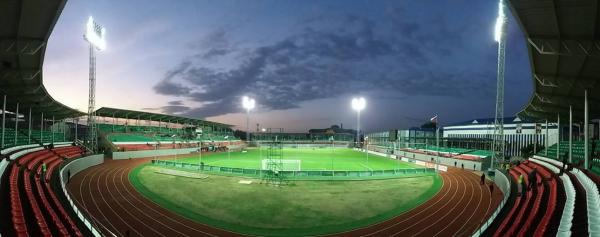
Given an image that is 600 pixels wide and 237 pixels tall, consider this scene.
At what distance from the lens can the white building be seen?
65.1 m

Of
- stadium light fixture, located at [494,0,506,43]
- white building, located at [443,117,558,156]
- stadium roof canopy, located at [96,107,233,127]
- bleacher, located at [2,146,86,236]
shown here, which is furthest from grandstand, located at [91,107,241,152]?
white building, located at [443,117,558,156]

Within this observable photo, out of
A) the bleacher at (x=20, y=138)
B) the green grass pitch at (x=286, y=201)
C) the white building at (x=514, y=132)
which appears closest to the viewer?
the green grass pitch at (x=286, y=201)

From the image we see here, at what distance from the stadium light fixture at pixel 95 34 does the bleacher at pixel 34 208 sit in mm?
17838

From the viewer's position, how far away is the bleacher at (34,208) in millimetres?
14023

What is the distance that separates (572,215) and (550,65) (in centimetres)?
1064

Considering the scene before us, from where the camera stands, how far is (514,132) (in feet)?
253

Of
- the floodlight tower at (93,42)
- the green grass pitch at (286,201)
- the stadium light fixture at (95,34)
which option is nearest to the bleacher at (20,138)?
the floodlight tower at (93,42)

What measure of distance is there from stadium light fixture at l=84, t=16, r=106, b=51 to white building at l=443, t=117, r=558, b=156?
66.5 m

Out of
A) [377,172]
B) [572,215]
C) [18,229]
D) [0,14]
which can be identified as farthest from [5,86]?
[572,215]

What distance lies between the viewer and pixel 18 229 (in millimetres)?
13023

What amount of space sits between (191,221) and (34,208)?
791 cm

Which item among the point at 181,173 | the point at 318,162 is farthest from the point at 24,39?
the point at 318,162

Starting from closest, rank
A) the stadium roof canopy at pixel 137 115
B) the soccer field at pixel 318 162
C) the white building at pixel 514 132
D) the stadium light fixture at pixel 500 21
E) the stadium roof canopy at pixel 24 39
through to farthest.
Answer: the stadium roof canopy at pixel 24 39
the stadium light fixture at pixel 500 21
the soccer field at pixel 318 162
the stadium roof canopy at pixel 137 115
the white building at pixel 514 132

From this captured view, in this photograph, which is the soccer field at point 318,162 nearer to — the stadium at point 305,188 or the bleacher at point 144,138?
the bleacher at point 144,138
